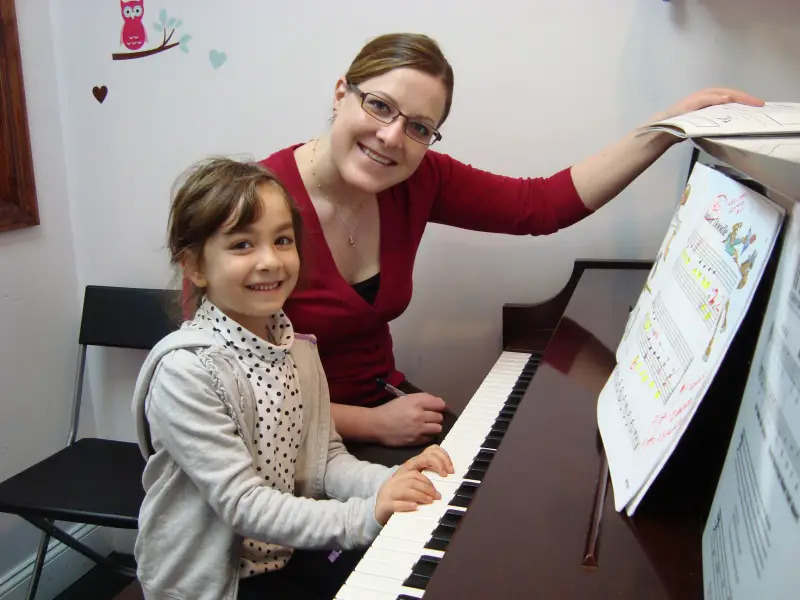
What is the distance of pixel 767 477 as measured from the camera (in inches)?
18.4

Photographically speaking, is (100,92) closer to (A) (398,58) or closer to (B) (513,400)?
(A) (398,58)

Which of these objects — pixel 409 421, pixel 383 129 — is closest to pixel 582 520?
pixel 409 421

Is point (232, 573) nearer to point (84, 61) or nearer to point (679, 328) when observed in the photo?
point (679, 328)

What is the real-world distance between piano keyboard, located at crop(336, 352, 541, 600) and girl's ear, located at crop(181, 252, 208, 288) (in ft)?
1.42

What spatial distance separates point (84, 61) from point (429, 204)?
1.10 m

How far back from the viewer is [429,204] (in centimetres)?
142

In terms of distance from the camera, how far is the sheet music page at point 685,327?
59 centimetres

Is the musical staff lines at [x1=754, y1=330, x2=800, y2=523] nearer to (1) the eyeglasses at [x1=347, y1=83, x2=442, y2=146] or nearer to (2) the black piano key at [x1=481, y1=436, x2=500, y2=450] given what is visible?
(2) the black piano key at [x1=481, y1=436, x2=500, y2=450]

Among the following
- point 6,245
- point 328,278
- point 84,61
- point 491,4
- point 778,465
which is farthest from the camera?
point 84,61

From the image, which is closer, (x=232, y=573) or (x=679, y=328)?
(x=679, y=328)

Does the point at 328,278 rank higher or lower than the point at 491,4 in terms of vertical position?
lower

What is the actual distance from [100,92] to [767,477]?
1.88 meters

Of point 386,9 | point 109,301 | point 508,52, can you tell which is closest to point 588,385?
point 508,52

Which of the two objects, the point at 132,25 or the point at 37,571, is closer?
the point at 37,571
